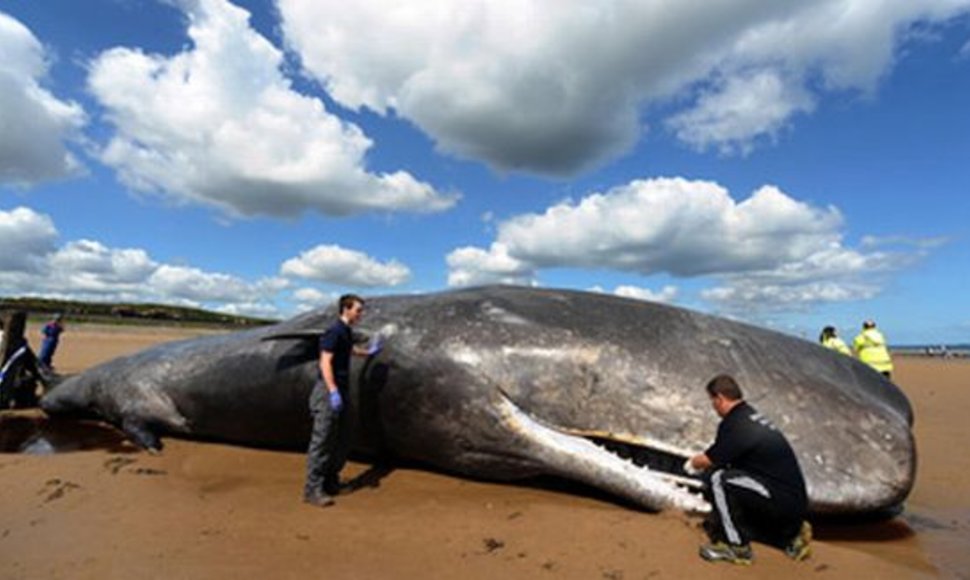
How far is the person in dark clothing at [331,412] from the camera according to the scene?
5.70 metres

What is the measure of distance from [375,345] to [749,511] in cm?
348

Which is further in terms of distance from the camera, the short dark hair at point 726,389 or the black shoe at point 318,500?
the black shoe at point 318,500

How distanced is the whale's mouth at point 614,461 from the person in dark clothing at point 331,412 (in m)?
1.41

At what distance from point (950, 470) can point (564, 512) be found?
18.0ft

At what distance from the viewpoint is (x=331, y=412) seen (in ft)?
19.0

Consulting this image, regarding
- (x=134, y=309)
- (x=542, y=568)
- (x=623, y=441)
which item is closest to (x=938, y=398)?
(x=623, y=441)

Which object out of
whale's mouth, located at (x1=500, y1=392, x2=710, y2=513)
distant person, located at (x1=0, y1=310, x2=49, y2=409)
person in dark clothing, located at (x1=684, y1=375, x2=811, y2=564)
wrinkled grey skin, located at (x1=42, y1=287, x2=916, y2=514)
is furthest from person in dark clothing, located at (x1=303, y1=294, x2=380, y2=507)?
distant person, located at (x1=0, y1=310, x2=49, y2=409)

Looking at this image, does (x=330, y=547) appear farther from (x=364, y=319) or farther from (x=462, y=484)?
(x=364, y=319)

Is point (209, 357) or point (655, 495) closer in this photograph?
point (655, 495)

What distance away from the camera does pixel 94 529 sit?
5.01 meters

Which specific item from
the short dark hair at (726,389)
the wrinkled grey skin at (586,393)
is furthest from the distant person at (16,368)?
the short dark hair at (726,389)

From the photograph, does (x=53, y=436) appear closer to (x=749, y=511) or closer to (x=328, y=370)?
(x=328, y=370)

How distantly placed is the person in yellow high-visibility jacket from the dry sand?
21.5 feet

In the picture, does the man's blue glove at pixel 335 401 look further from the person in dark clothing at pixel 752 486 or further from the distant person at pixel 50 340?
the distant person at pixel 50 340
